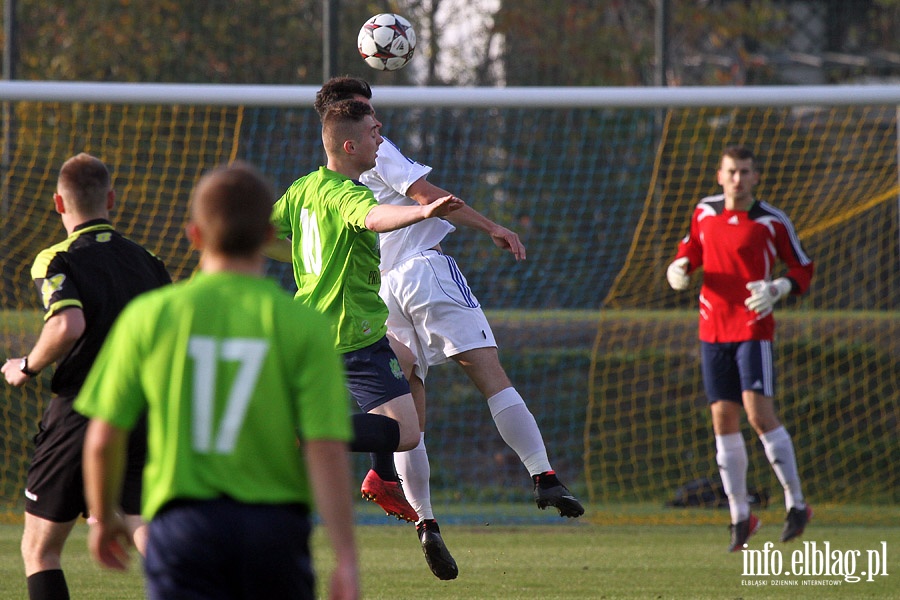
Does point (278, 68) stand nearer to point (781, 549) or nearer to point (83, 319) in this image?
point (781, 549)

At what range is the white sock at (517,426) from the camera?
5.59 m

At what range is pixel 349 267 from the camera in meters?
4.92

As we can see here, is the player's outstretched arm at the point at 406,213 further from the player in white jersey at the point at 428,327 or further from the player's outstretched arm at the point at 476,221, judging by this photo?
the player in white jersey at the point at 428,327

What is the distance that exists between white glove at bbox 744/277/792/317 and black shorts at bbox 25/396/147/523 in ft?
14.3

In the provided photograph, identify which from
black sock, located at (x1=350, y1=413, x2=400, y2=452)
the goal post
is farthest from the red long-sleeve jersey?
black sock, located at (x1=350, y1=413, x2=400, y2=452)

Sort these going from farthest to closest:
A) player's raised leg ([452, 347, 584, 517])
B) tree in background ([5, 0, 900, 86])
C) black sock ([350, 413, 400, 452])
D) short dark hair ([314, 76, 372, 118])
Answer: tree in background ([5, 0, 900, 86]) < player's raised leg ([452, 347, 584, 517]) < short dark hair ([314, 76, 372, 118]) < black sock ([350, 413, 400, 452])

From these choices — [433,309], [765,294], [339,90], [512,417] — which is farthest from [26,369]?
[765,294]

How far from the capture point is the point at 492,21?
12.1m

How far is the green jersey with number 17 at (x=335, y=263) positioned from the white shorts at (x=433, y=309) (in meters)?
0.64

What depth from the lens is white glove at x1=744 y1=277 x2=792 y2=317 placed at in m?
7.50

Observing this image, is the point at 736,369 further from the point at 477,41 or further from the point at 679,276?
the point at 477,41

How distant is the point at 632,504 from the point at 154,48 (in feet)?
19.9

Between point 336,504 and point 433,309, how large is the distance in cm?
320

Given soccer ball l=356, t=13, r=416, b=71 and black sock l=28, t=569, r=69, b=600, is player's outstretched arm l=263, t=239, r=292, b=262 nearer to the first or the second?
soccer ball l=356, t=13, r=416, b=71
